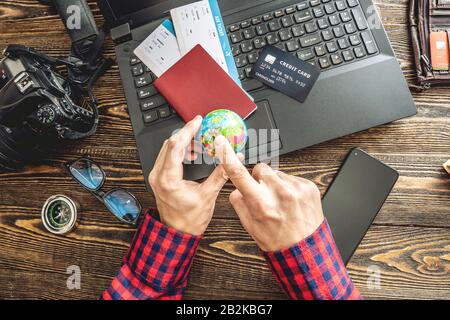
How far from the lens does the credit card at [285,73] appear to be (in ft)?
2.60

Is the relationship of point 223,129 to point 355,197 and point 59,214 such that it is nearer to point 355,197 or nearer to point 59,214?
point 355,197

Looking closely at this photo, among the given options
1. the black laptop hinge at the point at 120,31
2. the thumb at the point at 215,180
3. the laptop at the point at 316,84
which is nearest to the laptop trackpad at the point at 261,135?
the laptop at the point at 316,84

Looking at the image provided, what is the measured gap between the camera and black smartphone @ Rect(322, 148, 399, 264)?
31.5 inches

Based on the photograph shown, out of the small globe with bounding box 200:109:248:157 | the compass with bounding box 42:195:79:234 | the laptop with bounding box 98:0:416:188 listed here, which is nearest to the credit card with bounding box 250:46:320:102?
the laptop with bounding box 98:0:416:188

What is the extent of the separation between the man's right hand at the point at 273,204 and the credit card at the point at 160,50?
0.96 ft

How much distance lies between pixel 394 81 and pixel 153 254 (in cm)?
65

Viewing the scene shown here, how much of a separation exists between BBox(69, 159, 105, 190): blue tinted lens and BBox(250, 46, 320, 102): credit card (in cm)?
44

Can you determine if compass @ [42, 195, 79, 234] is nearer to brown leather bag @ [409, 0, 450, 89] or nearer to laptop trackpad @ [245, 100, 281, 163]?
laptop trackpad @ [245, 100, 281, 163]

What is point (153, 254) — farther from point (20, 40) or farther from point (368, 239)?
point (20, 40)

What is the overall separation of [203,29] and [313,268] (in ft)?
1.91

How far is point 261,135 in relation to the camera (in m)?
0.80

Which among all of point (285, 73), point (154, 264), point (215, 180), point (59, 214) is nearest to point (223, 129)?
point (215, 180)

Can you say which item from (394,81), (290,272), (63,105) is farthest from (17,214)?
(394,81)

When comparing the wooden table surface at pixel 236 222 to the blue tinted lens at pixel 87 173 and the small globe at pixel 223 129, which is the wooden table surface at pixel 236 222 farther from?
the small globe at pixel 223 129
